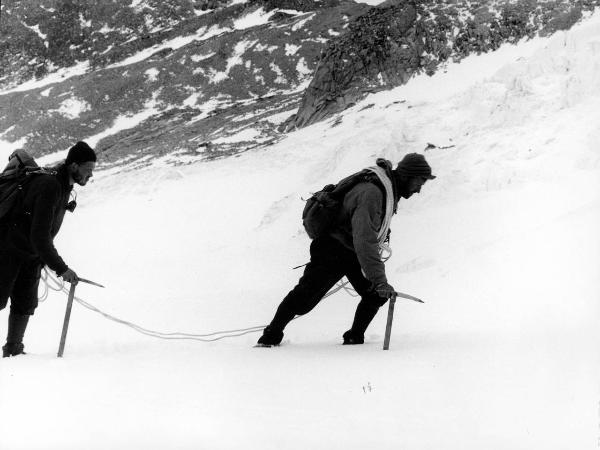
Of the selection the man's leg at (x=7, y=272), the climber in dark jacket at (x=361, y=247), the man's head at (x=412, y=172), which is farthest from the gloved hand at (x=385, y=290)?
the man's leg at (x=7, y=272)

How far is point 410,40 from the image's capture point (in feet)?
105

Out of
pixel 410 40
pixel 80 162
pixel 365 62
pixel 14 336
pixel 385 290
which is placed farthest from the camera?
pixel 365 62

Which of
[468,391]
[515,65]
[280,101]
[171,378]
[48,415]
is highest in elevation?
[48,415]

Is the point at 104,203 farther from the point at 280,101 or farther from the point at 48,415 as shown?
the point at 280,101

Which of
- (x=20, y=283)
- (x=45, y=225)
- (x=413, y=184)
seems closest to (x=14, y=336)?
(x=20, y=283)

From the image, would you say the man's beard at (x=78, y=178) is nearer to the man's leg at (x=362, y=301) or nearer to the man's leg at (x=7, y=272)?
the man's leg at (x=7, y=272)

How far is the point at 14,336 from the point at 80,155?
1.39 m

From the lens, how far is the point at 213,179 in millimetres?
21891

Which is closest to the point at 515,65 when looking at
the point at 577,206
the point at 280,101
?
the point at 577,206

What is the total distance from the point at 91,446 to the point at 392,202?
257cm

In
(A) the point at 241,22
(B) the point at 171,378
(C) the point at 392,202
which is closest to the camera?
(B) the point at 171,378

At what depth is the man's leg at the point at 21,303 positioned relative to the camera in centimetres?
428

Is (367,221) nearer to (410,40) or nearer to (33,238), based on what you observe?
(33,238)

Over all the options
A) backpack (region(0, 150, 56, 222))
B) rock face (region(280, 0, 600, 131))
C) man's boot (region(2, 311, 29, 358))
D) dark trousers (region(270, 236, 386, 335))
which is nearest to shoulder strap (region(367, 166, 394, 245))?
dark trousers (region(270, 236, 386, 335))
